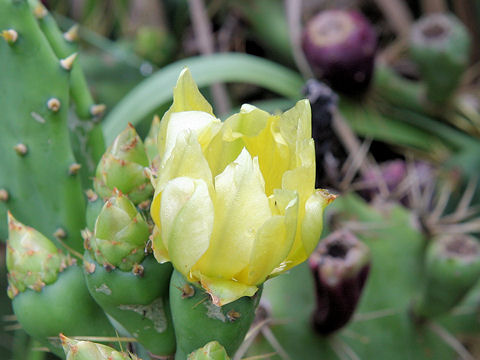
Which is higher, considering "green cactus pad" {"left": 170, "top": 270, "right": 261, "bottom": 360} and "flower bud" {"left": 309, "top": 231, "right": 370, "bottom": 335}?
"green cactus pad" {"left": 170, "top": 270, "right": 261, "bottom": 360}

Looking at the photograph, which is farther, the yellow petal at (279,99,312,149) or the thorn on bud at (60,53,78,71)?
the thorn on bud at (60,53,78,71)

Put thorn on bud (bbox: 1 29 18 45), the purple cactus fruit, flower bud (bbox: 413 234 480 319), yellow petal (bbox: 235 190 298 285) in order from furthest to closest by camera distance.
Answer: the purple cactus fruit → flower bud (bbox: 413 234 480 319) → thorn on bud (bbox: 1 29 18 45) → yellow petal (bbox: 235 190 298 285)

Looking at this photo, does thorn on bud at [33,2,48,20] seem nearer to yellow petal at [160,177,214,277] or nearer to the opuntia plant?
the opuntia plant

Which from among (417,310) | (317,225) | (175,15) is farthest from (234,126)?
(175,15)

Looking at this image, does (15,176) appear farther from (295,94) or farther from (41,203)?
(295,94)

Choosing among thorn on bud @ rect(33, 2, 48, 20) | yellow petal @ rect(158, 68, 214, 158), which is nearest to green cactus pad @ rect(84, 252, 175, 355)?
yellow petal @ rect(158, 68, 214, 158)
